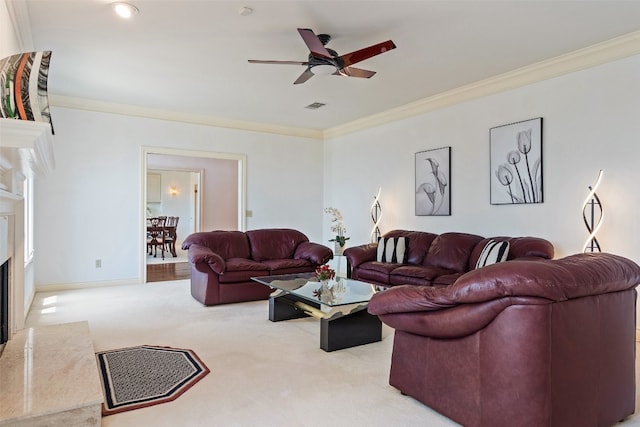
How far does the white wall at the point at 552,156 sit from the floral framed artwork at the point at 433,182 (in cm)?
8

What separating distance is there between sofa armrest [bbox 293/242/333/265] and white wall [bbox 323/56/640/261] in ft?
A: 4.70

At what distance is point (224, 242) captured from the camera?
5.44m

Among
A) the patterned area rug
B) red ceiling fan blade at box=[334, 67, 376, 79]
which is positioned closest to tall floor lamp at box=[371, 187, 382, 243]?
red ceiling fan blade at box=[334, 67, 376, 79]

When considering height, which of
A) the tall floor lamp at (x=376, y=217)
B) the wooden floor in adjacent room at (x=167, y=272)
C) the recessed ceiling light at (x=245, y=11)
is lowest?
the wooden floor in adjacent room at (x=167, y=272)

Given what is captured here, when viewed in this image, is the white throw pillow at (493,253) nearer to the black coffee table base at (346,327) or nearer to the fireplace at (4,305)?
the black coffee table base at (346,327)

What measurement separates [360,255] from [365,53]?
274 centimetres

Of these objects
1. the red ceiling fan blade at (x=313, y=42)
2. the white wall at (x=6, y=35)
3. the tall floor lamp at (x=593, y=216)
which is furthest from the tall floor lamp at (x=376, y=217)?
the white wall at (x=6, y=35)

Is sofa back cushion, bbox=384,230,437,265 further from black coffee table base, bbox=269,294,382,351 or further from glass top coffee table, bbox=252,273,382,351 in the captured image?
black coffee table base, bbox=269,294,382,351

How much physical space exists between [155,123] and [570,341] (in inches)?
241

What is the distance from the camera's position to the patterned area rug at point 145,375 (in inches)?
92.3

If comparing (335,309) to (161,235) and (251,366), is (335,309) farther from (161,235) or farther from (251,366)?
(161,235)

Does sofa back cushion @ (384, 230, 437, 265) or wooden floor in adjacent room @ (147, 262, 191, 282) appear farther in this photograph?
wooden floor in adjacent room @ (147, 262, 191, 282)

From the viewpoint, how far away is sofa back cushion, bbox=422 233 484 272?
4.68 m

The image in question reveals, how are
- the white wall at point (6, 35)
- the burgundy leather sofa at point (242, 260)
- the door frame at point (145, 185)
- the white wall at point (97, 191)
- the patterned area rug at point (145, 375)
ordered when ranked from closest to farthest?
the patterned area rug at point (145, 375) < the white wall at point (6, 35) < the burgundy leather sofa at point (242, 260) < the white wall at point (97, 191) < the door frame at point (145, 185)
